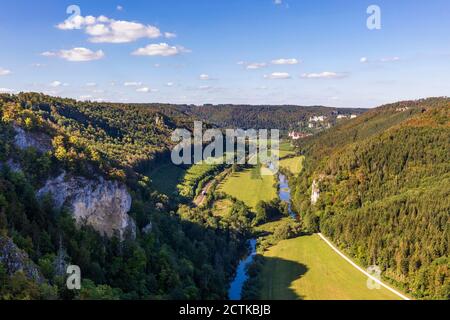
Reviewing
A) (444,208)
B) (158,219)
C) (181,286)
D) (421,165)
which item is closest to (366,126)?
(421,165)

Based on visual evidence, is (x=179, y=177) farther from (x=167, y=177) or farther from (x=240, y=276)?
(x=240, y=276)

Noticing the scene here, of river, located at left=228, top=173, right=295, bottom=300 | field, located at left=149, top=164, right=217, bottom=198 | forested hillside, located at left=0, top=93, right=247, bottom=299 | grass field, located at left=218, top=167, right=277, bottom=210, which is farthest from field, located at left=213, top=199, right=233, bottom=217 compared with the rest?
forested hillside, located at left=0, top=93, right=247, bottom=299

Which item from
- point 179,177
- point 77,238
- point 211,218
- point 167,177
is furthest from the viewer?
point 179,177

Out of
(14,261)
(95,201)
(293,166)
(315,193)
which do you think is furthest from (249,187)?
(14,261)

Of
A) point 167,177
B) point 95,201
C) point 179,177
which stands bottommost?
point 179,177

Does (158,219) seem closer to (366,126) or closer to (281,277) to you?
(281,277)

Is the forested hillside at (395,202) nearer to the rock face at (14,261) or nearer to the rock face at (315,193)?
the rock face at (315,193)

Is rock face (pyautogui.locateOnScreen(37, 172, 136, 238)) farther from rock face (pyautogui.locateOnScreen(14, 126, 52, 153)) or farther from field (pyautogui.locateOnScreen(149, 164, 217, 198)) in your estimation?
field (pyautogui.locateOnScreen(149, 164, 217, 198))
